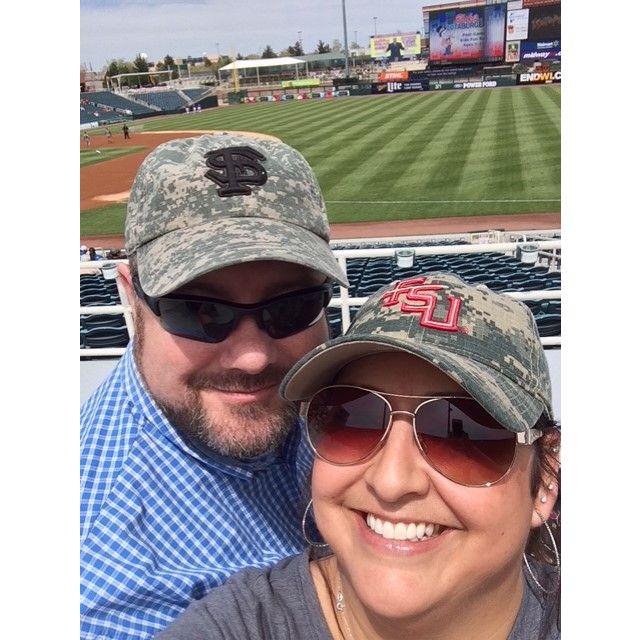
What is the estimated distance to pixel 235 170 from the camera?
3.97ft

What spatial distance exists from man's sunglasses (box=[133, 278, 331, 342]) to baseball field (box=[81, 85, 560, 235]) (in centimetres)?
39

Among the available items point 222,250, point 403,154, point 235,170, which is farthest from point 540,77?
point 403,154

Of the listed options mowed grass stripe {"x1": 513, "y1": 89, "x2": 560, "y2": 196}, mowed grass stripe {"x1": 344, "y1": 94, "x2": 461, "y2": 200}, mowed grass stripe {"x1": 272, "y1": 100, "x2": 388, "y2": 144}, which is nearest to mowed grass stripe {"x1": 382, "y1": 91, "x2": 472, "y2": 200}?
mowed grass stripe {"x1": 344, "y1": 94, "x2": 461, "y2": 200}

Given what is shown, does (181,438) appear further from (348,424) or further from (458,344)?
(458,344)

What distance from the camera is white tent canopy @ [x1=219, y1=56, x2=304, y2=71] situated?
2.11 m

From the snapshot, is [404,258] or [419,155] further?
[419,155]

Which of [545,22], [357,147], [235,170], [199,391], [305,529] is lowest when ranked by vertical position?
[305,529]

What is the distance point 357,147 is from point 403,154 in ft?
1.94

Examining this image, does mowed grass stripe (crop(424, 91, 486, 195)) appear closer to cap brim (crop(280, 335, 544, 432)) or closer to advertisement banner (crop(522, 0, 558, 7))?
advertisement banner (crop(522, 0, 558, 7))

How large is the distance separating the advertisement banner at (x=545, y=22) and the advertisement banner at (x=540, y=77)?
0.22 feet
